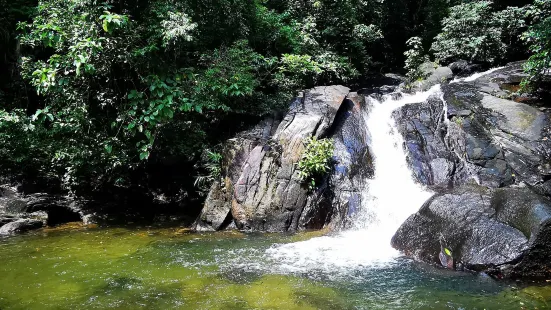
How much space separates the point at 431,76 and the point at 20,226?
1636cm

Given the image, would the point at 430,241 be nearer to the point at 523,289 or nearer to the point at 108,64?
the point at 523,289

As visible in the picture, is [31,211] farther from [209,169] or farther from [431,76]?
[431,76]

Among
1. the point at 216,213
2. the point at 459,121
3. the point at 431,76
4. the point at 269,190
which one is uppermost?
the point at 431,76

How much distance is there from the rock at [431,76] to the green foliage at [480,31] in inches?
48.6

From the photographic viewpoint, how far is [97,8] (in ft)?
27.3

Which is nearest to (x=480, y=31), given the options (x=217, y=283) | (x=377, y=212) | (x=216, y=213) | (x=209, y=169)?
(x=377, y=212)

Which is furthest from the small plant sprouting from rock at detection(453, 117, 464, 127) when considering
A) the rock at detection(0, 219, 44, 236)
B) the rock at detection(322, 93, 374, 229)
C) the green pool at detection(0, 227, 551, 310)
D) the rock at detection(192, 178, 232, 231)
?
the rock at detection(0, 219, 44, 236)

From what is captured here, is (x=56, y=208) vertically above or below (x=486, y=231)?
below

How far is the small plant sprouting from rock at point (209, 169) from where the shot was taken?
10.9m

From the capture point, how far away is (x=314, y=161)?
32.2ft

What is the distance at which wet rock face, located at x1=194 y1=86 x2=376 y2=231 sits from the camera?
9.59 meters

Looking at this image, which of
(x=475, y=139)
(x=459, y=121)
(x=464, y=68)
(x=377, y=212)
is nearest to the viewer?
(x=377, y=212)

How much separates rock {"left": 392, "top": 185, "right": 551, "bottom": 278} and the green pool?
40 cm

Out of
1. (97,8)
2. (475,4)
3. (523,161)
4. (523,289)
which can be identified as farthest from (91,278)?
(475,4)
